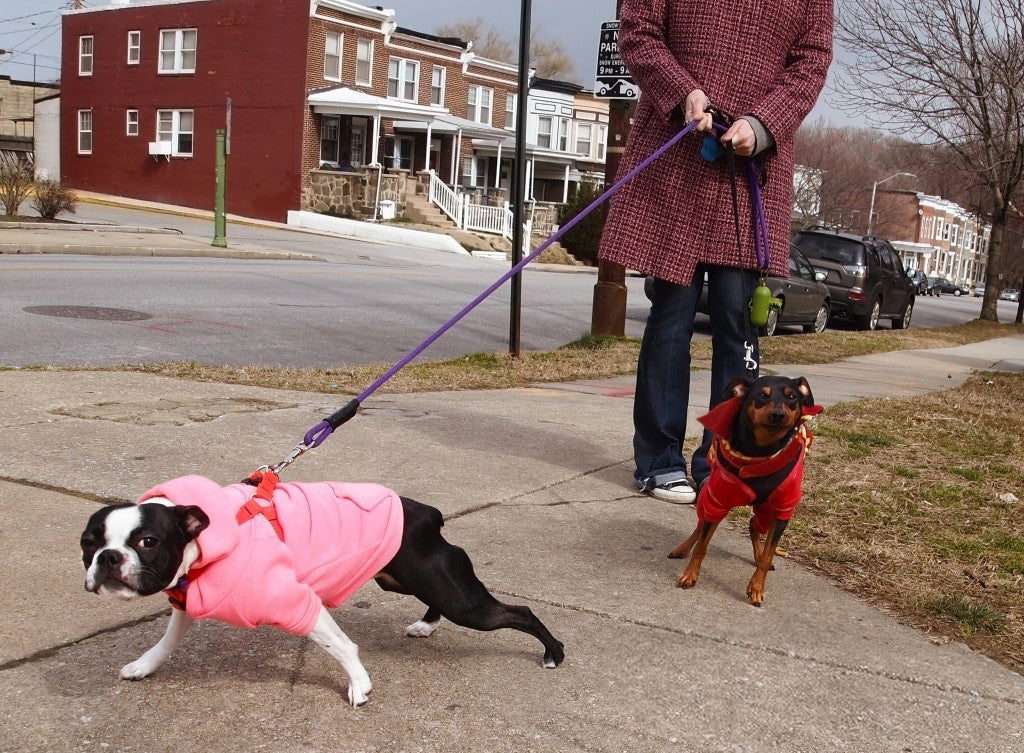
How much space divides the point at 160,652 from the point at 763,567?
1867 mm

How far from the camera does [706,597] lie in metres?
3.57

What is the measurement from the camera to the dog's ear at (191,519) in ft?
7.77

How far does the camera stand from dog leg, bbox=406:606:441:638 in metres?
3.06

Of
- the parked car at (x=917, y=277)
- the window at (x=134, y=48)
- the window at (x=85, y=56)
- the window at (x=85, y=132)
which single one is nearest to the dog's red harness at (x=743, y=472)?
the parked car at (x=917, y=277)

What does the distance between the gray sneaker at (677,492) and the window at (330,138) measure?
3326 centimetres

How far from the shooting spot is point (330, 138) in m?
36.7

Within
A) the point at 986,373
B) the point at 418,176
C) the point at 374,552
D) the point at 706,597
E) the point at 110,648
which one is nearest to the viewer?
the point at 374,552

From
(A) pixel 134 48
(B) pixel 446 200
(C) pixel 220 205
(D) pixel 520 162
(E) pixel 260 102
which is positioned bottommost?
(C) pixel 220 205

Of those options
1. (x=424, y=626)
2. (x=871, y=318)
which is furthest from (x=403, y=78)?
(x=424, y=626)

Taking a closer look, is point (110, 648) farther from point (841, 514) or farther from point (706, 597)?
point (841, 514)

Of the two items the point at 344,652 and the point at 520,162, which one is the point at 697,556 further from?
the point at 520,162

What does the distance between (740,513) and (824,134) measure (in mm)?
65581

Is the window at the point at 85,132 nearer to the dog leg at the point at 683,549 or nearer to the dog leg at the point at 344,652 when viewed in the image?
the dog leg at the point at 683,549

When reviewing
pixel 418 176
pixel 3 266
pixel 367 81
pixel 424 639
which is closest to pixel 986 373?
pixel 424 639
